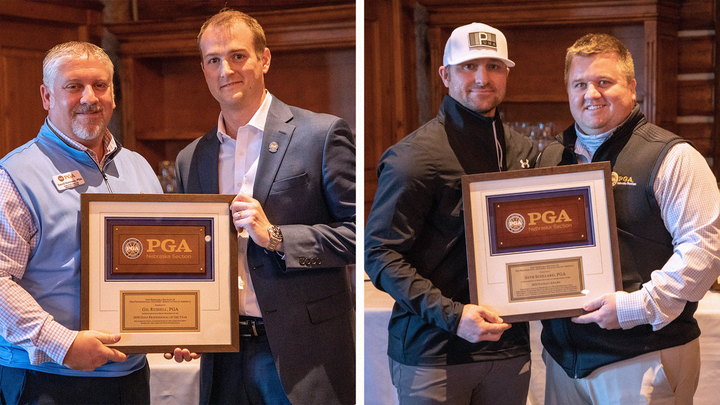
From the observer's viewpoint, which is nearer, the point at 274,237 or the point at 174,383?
the point at 274,237

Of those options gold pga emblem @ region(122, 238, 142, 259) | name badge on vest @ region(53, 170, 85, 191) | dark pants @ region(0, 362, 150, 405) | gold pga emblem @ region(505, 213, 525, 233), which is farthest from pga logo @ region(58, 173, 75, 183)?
gold pga emblem @ region(505, 213, 525, 233)

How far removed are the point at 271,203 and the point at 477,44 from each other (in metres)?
0.82

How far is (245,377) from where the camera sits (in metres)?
1.90

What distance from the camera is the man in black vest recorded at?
1.71 meters

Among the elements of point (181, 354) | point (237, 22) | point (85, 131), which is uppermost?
point (237, 22)

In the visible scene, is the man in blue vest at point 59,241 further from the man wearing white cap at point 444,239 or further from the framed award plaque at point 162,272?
the man wearing white cap at point 444,239

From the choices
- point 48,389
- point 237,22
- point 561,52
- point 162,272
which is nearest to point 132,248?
point 162,272

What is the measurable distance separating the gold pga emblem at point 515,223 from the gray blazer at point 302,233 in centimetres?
51

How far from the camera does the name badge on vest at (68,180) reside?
1.74 metres

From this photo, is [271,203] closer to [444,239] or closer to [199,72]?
[444,239]

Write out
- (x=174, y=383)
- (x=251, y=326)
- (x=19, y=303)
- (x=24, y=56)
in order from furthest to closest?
(x=174, y=383), (x=24, y=56), (x=251, y=326), (x=19, y=303)

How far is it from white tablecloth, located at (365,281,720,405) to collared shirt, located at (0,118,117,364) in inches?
47.0

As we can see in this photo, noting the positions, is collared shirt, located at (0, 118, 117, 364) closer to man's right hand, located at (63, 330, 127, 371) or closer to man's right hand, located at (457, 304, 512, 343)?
man's right hand, located at (63, 330, 127, 371)

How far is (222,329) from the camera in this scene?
70.6 inches
